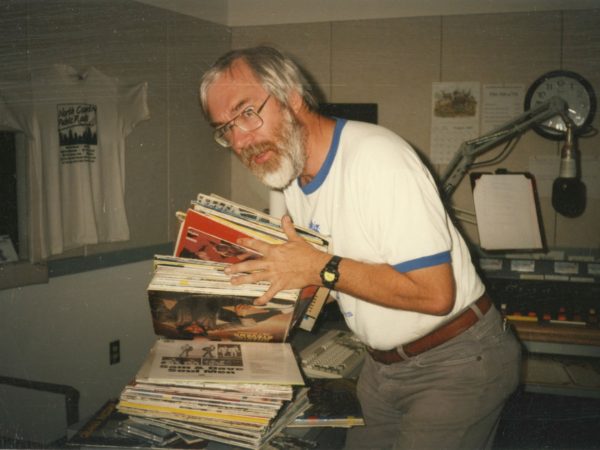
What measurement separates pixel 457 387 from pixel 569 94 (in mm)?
2433

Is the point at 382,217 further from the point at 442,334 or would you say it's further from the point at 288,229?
the point at 442,334

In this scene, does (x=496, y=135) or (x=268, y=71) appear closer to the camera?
(x=268, y=71)

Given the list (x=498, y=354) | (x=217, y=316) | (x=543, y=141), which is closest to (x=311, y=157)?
(x=217, y=316)

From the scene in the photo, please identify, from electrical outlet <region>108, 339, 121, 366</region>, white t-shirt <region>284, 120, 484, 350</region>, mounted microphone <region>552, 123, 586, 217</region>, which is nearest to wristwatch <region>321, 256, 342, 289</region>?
white t-shirt <region>284, 120, 484, 350</region>

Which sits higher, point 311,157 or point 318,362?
point 311,157

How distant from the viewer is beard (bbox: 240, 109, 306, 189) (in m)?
1.16

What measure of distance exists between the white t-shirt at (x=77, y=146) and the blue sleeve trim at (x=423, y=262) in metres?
2.10

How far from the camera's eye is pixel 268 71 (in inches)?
45.4

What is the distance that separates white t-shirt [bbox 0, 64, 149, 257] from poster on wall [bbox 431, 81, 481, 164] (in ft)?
5.82

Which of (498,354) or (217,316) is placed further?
(498,354)

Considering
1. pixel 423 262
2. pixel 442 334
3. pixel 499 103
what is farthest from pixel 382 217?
pixel 499 103

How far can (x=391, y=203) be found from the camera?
966 millimetres

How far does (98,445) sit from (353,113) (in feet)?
8.81

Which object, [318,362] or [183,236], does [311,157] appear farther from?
[318,362]
